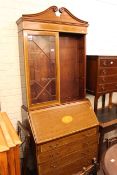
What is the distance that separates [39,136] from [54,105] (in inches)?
18.2

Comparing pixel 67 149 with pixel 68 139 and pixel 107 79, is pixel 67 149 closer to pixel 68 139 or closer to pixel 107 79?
pixel 68 139

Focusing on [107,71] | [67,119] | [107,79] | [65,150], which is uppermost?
[107,71]

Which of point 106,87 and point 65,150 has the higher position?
point 106,87

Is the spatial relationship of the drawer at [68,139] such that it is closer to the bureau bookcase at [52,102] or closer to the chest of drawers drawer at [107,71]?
the bureau bookcase at [52,102]

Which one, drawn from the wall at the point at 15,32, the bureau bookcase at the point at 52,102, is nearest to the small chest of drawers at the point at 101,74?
the bureau bookcase at the point at 52,102

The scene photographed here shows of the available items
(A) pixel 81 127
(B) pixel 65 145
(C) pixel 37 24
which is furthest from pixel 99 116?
(C) pixel 37 24

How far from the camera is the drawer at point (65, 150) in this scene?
6.20 ft

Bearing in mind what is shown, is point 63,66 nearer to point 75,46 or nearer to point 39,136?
point 75,46

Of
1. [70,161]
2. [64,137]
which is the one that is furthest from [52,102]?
[70,161]

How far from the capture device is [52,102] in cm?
215

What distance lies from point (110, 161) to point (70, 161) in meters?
0.79

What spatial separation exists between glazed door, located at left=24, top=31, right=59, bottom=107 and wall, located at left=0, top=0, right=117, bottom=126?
1.08 ft

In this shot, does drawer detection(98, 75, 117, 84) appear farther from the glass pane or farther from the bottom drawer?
the glass pane

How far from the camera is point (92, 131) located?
2260mm
